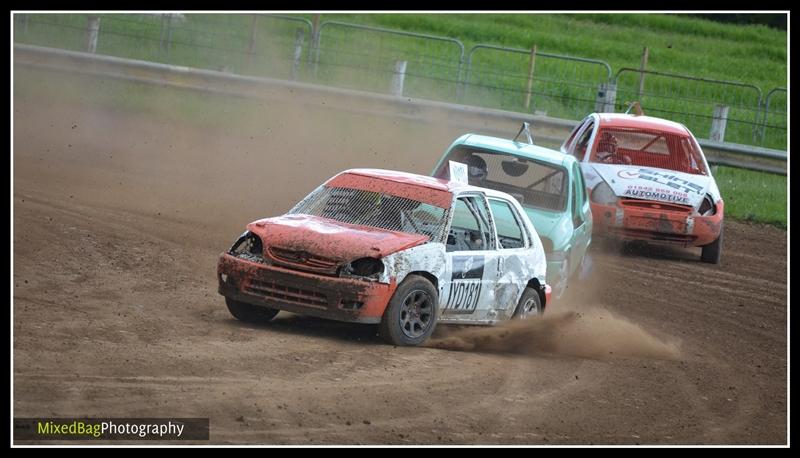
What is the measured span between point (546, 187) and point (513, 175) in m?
0.75

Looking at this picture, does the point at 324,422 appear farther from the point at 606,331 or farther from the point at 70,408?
the point at 606,331

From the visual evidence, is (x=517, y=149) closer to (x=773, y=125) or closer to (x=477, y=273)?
(x=477, y=273)

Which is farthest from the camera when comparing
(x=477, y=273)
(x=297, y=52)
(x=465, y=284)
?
(x=297, y=52)

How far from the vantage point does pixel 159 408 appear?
707 cm

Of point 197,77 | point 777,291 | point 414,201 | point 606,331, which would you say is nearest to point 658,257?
point 777,291

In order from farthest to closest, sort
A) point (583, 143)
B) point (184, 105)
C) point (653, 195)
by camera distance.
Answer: point (184, 105), point (583, 143), point (653, 195)

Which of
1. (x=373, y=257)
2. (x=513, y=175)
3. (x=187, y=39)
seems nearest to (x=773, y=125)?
(x=187, y=39)

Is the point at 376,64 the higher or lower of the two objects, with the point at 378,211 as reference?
higher

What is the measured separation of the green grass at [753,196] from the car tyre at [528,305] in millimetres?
10019

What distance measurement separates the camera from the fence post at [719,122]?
72.6 feet

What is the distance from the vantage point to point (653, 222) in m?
16.1

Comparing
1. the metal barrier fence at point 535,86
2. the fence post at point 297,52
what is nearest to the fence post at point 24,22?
the fence post at point 297,52

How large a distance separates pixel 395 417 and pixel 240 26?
→ 18.6 meters

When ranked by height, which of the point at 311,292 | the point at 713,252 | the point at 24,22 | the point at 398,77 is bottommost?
the point at 713,252
